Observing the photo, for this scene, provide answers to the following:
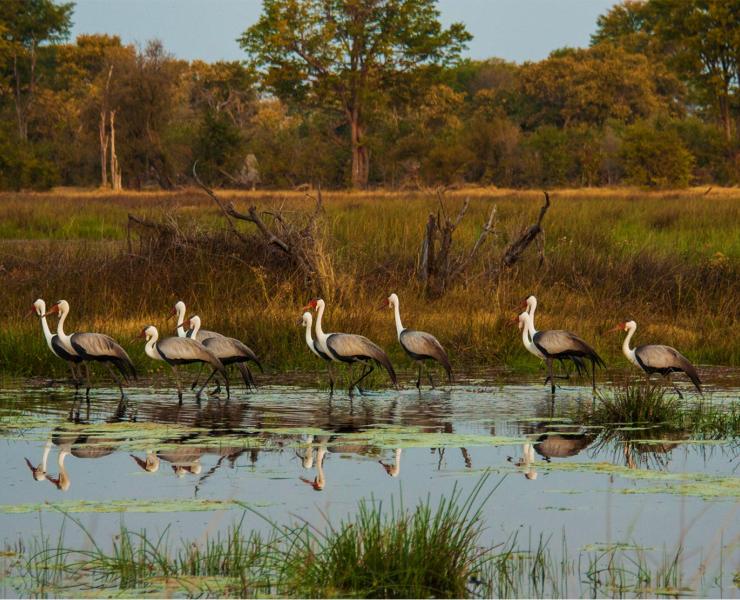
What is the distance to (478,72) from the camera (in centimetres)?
7219

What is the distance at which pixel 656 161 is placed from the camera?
40.8 m

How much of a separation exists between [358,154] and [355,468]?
1719 inches

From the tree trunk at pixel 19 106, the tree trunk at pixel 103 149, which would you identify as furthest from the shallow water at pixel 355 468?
the tree trunk at pixel 19 106

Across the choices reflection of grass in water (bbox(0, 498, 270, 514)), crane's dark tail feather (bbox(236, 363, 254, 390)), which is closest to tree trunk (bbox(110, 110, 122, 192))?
crane's dark tail feather (bbox(236, 363, 254, 390))

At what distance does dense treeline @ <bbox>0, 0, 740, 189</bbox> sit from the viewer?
4594cm

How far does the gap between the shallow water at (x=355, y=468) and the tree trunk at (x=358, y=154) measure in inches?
1564

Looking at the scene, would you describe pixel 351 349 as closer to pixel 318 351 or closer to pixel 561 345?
pixel 318 351

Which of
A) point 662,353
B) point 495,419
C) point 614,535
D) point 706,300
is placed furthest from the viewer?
point 706,300

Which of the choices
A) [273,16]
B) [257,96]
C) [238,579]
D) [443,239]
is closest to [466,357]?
[443,239]

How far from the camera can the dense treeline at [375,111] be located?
151 ft

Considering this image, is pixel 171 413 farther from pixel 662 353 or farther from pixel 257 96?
pixel 257 96

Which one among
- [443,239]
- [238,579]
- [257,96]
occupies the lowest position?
[238,579]

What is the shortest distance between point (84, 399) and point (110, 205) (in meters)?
17.6

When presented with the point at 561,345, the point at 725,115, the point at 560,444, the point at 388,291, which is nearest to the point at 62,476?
the point at 560,444
